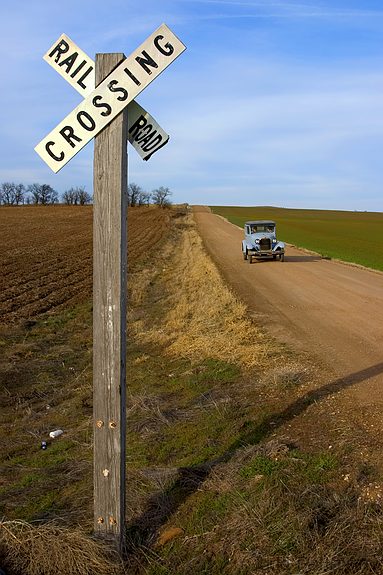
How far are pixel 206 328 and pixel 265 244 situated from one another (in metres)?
16.2

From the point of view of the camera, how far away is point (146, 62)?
3.41 m

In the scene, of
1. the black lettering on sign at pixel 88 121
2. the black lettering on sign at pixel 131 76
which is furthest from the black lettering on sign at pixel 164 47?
the black lettering on sign at pixel 88 121

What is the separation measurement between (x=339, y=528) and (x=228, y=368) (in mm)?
4686

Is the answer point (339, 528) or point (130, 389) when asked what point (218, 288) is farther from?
point (339, 528)

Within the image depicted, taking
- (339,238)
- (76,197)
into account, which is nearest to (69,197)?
(76,197)

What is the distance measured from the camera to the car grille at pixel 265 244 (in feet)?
87.9

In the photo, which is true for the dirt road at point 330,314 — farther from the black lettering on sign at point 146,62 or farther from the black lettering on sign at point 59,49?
the black lettering on sign at point 59,49

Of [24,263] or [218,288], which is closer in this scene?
[218,288]

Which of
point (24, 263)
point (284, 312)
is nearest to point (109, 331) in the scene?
point (284, 312)

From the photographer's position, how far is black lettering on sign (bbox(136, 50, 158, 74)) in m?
3.40

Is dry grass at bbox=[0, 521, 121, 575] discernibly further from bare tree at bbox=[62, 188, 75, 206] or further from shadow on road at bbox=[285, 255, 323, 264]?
bare tree at bbox=[62, 188, 75, 206]

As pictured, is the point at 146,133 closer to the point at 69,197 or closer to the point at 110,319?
the point at 110,319

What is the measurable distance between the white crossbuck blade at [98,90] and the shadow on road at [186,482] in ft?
8.63

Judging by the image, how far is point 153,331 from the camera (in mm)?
11727
